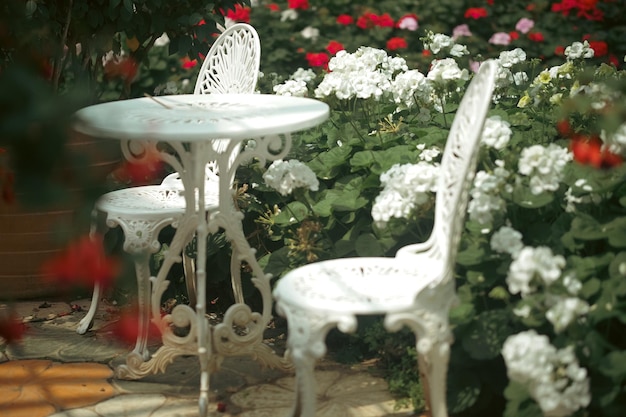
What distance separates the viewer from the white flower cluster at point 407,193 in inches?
120

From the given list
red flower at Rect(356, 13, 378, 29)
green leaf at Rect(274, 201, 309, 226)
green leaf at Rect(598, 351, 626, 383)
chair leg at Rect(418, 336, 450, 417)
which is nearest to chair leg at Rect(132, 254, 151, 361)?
green leaf at Rect(274, 201, 309, 226)

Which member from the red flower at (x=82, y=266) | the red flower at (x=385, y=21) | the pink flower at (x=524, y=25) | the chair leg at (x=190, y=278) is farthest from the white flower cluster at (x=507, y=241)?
the pink flower at (x=524, y=25)

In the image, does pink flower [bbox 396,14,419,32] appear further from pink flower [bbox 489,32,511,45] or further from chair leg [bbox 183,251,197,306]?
chair leg [bbox 183,251,197,306]

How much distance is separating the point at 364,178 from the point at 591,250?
→ 3.34 feet

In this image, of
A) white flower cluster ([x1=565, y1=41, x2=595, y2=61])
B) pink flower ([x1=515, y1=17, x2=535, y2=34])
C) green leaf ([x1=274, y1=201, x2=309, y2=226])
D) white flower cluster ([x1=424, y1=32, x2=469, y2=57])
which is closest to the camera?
green leaf ([x1=274, y1=201, x2=309, y2=226])

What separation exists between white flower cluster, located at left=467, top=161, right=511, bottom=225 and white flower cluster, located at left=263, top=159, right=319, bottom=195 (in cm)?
65

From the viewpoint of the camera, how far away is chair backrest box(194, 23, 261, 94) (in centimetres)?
384

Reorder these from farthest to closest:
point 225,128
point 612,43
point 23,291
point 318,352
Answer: point 612,43, point 23,291, point 225,128, point 318,352

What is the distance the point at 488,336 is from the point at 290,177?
900mm

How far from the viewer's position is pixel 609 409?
105 inches

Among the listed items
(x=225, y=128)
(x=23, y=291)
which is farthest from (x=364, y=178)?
(x=23, y=291)

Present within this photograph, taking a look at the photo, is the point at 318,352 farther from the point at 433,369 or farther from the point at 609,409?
the point at 609,409

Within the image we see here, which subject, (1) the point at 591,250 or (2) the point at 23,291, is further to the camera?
(2) the point at 23,291

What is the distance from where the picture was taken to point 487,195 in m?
2.88
